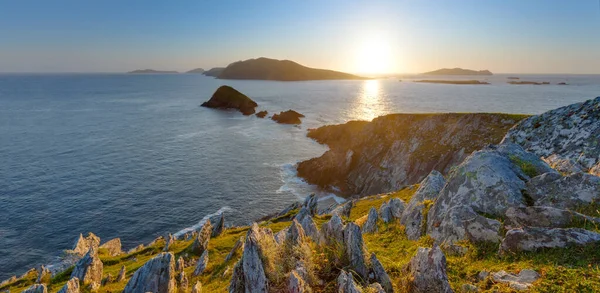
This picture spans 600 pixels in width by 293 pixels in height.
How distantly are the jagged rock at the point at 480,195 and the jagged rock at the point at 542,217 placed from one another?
661mm

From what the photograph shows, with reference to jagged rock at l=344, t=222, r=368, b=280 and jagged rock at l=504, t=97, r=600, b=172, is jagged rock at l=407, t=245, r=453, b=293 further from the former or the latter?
jagged rock at l=504, t=97, r=600, b=172

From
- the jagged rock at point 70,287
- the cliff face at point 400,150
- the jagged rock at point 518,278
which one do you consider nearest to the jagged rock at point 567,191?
the jagged rock at point 518,278

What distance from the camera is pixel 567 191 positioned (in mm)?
13672

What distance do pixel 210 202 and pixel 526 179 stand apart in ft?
181

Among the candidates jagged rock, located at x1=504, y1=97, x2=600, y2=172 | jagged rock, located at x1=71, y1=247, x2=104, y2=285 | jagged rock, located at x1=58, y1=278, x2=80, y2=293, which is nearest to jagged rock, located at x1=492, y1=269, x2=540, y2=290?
jagged rock, located at x1=504, y1=97, x2=600, y2=172

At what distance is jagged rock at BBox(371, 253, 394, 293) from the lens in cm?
986

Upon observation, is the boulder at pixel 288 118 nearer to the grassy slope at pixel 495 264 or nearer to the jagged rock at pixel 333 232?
the grassy slope at pixel 495 264

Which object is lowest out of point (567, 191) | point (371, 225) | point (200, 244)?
point (200, 244)

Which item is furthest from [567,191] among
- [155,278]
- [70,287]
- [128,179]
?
[128,179]

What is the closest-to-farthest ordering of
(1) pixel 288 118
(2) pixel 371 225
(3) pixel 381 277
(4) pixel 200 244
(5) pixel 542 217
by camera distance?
(3) pixel 381 277
(5) pixel 542 217
(2) pixel 371 225
(4) pixel 200 244
(1) pixel 288 118

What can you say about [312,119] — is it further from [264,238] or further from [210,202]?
[264,238]

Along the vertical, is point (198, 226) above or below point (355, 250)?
below

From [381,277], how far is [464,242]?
5.26m

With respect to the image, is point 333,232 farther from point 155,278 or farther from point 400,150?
point 400,150
